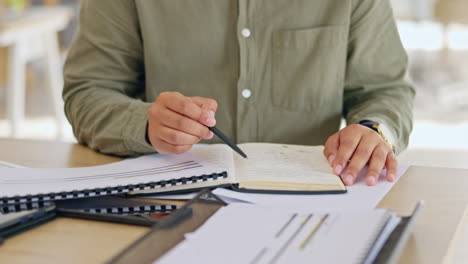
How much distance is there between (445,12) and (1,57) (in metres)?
3.13

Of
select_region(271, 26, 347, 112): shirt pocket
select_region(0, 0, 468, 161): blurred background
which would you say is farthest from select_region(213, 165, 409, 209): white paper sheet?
select_region(0, 0, 468, 161): blurred background

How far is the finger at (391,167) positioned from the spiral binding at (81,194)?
0.75ft

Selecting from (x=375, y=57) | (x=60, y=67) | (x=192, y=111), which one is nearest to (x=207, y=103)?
(x=192, y=111)

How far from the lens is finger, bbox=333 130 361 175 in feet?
2.85

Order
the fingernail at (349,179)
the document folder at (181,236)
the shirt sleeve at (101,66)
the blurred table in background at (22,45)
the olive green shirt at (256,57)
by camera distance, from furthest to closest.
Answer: the blurred table in background at (22,45)
the olive green shirt at (256,57)
the shirt sleeve at (101,66)
the fingernail at (349,179)
the document folder at (181,236)

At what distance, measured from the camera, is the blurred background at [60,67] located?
3.10 meters

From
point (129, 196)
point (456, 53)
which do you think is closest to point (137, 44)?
point (129, 196)

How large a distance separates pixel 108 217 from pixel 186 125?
0.20 m

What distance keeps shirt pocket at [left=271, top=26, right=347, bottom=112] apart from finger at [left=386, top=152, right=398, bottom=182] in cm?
38

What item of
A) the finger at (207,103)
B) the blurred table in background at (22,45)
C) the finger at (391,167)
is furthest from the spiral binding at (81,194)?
the blurred table in background at (22,45)

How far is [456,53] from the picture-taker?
5562 millimetres

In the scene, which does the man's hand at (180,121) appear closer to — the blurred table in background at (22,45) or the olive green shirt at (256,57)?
the olive green shirt at (256,57)

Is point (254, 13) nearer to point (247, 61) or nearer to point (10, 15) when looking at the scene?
point (247, 61)

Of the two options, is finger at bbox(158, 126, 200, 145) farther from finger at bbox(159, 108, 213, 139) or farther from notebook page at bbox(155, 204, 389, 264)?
notebook page at bbox(155, 204, 389, 264)
